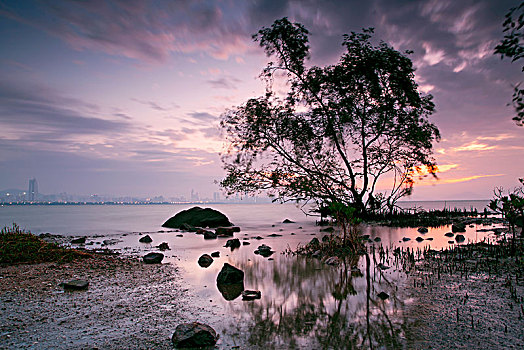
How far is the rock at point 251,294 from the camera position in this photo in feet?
20.8

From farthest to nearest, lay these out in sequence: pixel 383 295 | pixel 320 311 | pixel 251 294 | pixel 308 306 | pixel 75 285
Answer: pixel 75 285 < pixel 251 294 < pixel 383 295 < pixel 308 306 < pixel 320 311

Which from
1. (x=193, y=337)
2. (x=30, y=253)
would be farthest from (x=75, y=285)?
(x=30, y=253)

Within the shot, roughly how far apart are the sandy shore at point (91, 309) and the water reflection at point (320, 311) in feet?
3.83

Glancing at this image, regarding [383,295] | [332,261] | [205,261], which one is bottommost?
[205,261]

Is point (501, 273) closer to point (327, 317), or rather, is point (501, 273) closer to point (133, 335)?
point (327, 317)

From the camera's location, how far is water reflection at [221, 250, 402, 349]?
4.29 metres

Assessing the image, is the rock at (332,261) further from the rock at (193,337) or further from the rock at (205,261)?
the rock at (193,337)

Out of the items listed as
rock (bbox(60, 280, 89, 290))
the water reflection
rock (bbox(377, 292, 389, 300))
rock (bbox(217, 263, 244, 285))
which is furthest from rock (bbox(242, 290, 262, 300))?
rock (bbox(60, 280, 89, 290))

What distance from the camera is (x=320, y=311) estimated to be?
5.50m

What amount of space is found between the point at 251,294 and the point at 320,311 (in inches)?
62.9

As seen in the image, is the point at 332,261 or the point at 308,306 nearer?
the point at 308,306

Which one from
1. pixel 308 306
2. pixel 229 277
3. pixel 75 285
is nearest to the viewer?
pixel 308 306

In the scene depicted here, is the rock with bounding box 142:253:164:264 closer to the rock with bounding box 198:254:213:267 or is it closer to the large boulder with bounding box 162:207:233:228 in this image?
the rock with bounding box 198:254:213:267

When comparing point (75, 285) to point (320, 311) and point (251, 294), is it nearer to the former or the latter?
point (251, 294)
